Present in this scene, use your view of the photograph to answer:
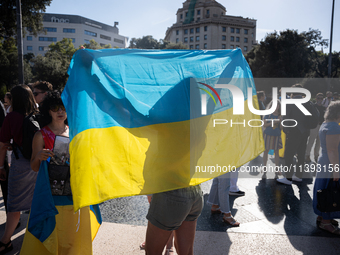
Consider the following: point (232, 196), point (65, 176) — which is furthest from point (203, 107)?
point (232, 196)

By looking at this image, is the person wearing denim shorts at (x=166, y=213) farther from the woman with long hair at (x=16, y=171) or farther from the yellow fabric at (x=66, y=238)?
the woman with long hair at (x=16, y=171)

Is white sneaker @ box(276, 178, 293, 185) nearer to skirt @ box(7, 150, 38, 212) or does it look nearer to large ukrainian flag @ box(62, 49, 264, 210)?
large ukrainian flag @ box(62, 49, 264, 210)

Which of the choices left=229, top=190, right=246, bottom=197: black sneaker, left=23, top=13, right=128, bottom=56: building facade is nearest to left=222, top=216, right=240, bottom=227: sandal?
left=229, top=190, right=246, bottom=197: black sneaker

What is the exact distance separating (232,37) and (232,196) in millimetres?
91289

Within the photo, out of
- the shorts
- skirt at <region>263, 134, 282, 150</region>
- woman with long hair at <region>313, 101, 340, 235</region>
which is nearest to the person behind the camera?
the shorts

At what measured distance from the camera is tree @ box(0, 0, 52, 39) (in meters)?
14.2

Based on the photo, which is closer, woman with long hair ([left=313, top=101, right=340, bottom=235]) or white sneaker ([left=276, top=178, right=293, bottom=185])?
woman with long hair ([left=313, top=101, right=340, bottom=235])

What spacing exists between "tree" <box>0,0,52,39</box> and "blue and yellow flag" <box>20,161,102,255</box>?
50.5ft

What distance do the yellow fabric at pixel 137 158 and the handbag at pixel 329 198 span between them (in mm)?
2384

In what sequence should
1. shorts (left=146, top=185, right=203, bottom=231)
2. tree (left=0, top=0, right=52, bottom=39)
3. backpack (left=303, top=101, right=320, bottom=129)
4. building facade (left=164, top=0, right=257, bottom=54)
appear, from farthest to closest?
building facade (left=164, top=0, right=257, bottom=54) < tree (left=0, top=0, right=52, bottom=39) < backpack (left=303, top=101, right=320, bottom=129) < shorts (left=146, top=185, right=203, bottom=231)

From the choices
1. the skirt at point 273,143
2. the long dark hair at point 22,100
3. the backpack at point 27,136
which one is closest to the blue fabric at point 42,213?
the backpack at point 27,136

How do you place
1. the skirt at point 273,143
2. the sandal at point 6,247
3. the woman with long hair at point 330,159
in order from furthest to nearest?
the skirt at point 273,143
the woman with long hair at point 330,159
the sandal at point 6,247

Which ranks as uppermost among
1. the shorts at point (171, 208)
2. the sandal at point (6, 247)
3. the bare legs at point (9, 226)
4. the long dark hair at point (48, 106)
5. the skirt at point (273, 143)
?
the long dark hair at point (48, 106)

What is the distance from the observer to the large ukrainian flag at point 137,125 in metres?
2.01
